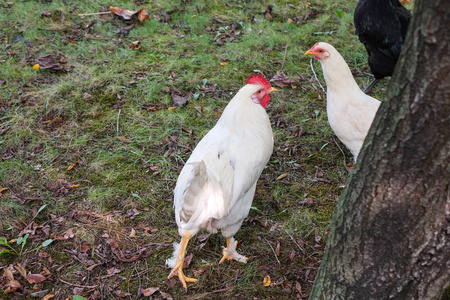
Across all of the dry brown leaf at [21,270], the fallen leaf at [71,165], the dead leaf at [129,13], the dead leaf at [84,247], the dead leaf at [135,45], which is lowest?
the dry brown leaf at [21,270]

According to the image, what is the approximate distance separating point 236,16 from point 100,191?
378 centimetres

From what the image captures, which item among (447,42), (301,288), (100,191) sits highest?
(447,42)

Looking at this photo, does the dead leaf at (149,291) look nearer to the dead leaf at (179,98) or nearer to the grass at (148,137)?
the grass at (148,137)

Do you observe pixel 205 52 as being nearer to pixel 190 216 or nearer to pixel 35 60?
pixel 35 60

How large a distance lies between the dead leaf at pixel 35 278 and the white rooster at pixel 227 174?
954mm

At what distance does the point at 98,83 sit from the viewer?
4746mm

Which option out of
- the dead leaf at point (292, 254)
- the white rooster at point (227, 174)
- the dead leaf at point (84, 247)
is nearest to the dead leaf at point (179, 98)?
the white rooster at point (227, 174)

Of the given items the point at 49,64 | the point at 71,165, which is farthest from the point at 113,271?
the point at 49,64

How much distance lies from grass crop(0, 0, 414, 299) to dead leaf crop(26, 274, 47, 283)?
4 cm

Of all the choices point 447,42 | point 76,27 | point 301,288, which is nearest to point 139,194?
point 301,288

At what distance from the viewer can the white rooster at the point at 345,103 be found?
3.25 m

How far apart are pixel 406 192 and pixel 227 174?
1.38m

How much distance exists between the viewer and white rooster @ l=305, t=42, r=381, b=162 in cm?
325

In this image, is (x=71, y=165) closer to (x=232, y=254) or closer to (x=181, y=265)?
(x=181, y=265)
